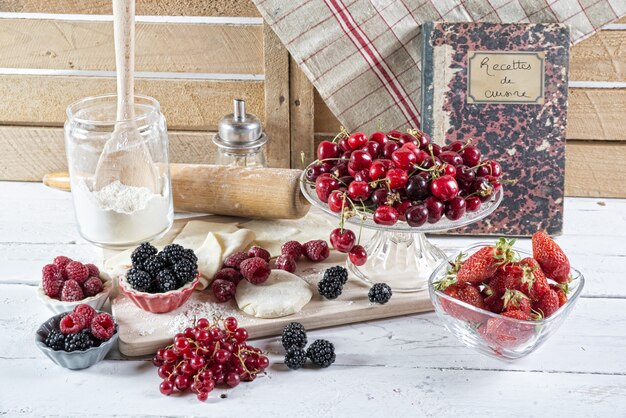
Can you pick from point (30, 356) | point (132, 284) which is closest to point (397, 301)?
point (132, 284)

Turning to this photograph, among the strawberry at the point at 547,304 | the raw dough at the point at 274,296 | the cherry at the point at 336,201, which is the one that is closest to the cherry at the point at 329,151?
the cherry at the point at 336,201

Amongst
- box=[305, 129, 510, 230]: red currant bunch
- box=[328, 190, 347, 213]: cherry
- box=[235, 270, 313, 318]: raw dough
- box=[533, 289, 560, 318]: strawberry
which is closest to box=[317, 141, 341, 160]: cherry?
box=[305, 129, 510, 230]: red currant bunch

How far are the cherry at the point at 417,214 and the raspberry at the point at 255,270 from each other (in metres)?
0.27

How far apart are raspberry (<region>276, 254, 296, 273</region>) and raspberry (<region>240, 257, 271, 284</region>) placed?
9 cm

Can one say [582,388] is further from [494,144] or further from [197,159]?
[197,159]

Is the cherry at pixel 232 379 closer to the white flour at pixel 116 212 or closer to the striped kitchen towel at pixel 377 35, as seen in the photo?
the white flour at pixel 116 212

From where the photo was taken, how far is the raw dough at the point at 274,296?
57.7 inches

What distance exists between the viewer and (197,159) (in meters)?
2.10

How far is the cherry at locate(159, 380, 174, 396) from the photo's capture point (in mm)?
1290

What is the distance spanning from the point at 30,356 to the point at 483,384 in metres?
0.71

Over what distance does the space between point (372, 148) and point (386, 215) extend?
0.51 feet

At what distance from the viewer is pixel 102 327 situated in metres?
1.36

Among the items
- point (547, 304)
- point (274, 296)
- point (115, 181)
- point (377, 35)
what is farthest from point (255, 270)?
point (377, 35)

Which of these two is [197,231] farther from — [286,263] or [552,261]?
[552,261]
